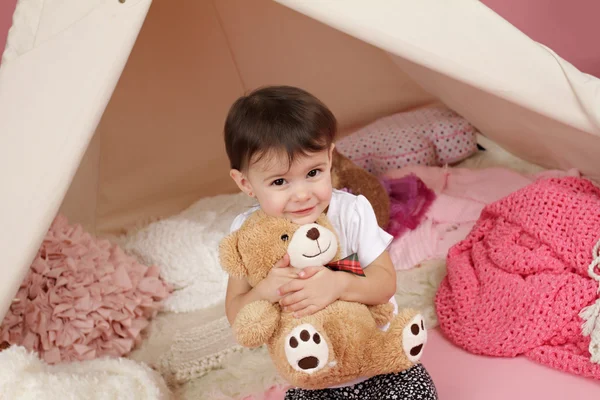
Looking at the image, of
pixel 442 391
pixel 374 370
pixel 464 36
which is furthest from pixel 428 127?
pixel 374 370

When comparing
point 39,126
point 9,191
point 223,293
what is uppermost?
point 39,126

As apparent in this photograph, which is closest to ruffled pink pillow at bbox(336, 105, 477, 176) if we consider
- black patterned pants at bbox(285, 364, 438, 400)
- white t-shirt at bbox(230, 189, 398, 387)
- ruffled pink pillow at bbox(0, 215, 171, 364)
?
ruffled pink pillow at bbox(0, 215, 171, 364)

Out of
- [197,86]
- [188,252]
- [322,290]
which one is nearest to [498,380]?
[322,290]

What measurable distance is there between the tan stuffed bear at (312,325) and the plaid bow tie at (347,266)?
0.04ft

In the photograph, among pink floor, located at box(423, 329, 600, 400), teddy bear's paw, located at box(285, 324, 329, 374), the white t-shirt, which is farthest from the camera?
pink floor, located at box(423, 329, 600, 400)

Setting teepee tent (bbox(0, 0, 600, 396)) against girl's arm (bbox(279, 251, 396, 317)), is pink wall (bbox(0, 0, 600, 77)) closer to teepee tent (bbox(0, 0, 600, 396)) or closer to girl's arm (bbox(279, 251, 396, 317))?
teepee tent (bbox(0, 0, 600, 396))

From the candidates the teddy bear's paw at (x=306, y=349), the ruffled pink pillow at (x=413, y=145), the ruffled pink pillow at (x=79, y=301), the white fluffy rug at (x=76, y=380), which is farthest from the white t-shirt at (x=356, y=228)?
the ruffled pink pillow at (x=413, y=145)

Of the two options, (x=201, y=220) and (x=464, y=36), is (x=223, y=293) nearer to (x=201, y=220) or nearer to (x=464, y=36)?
(x=201, y=220)

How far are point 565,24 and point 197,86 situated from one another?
1375 millimetres

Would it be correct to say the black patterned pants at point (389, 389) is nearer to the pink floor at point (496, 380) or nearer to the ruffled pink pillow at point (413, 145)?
the pink floor at point (496, 380)

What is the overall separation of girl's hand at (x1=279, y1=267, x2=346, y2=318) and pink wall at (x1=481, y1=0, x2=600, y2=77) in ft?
6.02

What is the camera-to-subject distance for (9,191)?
134 centimetres

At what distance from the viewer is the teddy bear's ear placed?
3.83 ft

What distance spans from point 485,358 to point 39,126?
1.06 metres
